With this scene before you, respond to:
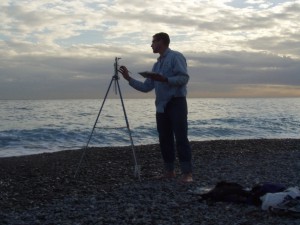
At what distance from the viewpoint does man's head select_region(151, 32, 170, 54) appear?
822 cm

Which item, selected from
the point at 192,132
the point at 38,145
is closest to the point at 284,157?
the point at 38,145

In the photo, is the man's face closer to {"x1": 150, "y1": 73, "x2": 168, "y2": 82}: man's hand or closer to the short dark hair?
the short dark hair

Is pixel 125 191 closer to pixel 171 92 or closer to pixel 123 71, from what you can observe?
pixel 171 92

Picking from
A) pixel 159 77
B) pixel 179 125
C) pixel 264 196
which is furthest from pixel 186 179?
pixel 264 196

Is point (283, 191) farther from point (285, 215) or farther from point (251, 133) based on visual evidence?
point (251, 133)

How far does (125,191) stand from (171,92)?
2.07 meters

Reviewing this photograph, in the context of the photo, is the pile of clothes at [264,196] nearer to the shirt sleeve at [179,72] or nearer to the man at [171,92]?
the man at [171,92]

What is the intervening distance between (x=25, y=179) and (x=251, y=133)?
77.0 ft

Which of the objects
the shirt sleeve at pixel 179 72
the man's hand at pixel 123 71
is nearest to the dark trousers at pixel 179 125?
the shirt sleeve at pixel 179 72

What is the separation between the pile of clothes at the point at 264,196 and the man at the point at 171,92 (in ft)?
4.61

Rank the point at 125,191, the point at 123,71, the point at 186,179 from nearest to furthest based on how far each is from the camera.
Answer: the point at 125,191, the point at 186,179, the point at 123,71

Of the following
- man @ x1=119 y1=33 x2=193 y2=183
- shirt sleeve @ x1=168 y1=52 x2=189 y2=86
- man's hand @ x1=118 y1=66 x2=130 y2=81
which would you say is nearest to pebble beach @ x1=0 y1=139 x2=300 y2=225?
man @ x1=119 y1=33 x2=193 y2=183

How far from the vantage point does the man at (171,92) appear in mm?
7934

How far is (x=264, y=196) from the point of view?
6.15 metres
